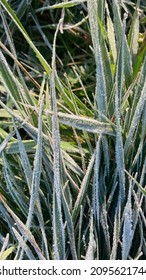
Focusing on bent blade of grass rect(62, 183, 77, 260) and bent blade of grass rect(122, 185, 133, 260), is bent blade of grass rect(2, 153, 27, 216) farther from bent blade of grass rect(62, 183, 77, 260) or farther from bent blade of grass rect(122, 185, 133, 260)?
bent blade of grass rect(122, 185, 133, 260)

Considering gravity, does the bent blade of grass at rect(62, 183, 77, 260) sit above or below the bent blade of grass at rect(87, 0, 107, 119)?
below

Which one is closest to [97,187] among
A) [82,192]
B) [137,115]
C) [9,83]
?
[82,192]

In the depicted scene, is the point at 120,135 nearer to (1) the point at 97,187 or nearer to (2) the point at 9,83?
(1) the point at 97,187

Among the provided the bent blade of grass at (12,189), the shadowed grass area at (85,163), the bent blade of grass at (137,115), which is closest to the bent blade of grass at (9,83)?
the shadowed grass area at (85,163)

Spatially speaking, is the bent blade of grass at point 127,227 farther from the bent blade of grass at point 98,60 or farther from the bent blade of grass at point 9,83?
the bent blade of grass at point 9,83

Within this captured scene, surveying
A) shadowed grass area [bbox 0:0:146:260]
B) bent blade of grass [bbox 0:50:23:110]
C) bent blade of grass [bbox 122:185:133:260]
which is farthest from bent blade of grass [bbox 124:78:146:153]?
bent blade of grass [bbox 0:50:23:110]

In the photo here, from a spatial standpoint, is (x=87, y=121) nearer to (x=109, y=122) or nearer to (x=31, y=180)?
Result: (x=109, y=122)
